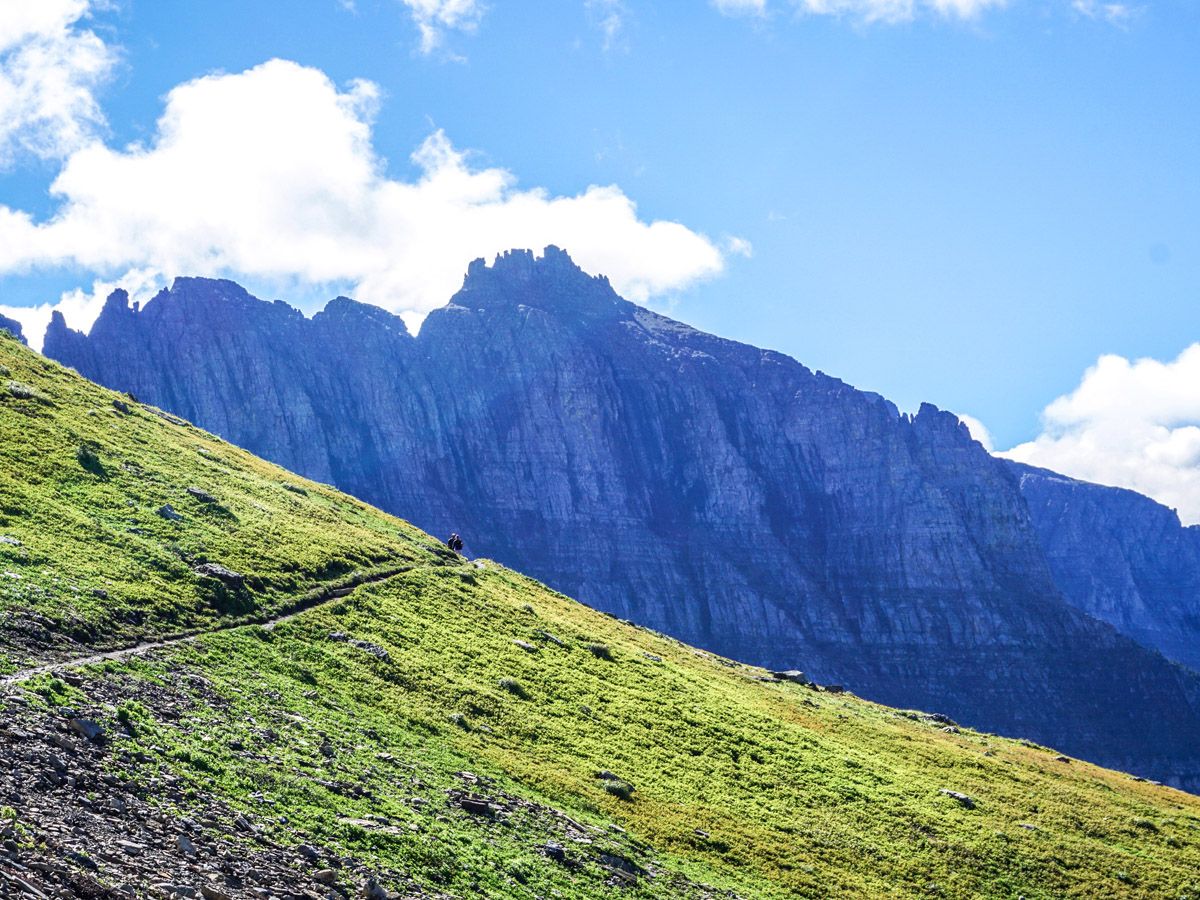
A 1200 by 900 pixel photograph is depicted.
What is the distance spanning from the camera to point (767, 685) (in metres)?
88.9

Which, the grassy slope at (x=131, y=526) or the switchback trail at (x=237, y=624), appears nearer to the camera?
the switchback trail at (x=237, y=624)

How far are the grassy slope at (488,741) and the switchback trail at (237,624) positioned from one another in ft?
3.18

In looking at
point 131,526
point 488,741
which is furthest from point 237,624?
point 488,741

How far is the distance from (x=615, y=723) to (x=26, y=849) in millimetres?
37779

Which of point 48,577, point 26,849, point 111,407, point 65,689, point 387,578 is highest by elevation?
point 111,407

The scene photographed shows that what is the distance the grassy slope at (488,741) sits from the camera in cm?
3678

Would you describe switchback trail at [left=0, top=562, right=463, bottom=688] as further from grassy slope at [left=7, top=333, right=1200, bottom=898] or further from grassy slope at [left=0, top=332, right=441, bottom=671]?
grassy slope at [left=7, top=333, right=1200, bottom=898]

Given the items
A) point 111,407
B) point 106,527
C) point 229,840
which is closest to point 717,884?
point 229,840

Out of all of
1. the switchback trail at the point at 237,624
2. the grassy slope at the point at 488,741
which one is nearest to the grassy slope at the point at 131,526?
the grassy slope at the point at 488,741

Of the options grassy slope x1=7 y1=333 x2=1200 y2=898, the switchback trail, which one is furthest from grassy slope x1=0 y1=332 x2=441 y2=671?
the switchback trail

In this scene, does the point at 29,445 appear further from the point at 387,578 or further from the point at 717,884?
the point at 717,884

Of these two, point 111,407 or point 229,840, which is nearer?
point 229,840

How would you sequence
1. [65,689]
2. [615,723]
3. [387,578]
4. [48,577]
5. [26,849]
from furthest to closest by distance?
[387,578]
[615,723]
[48,577]
[65,689]
[26,849]

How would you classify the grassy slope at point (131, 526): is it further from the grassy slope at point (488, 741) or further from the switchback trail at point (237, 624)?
the switchback trail at point (237, 624)
